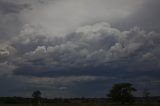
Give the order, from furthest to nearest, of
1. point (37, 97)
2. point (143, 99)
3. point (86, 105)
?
point (143, 99) → point (37, 97) → point (86, 105)

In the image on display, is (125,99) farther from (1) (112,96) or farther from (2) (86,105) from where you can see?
(2) (86,105)

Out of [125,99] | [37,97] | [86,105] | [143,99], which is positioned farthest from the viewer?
[143,99]

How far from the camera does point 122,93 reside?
117438 mm

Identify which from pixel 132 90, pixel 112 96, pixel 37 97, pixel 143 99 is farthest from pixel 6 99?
pixel 143 99

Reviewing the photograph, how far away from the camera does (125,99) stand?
381 ft

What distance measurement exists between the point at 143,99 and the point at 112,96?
32.5 meters

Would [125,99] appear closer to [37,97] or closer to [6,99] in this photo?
[37,97]

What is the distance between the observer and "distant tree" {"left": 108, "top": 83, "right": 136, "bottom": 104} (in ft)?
382

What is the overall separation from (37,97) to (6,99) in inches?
829

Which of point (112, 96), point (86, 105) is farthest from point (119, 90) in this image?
point (86, 105)

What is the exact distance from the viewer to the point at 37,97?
10469 cm

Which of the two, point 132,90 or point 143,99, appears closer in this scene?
point 132,90

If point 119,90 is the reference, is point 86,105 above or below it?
below

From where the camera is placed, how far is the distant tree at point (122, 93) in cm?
11631
